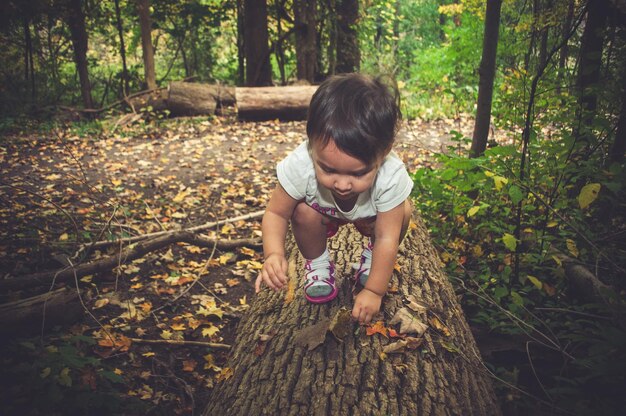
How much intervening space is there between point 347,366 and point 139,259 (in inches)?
108

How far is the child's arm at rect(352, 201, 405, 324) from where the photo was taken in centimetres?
175

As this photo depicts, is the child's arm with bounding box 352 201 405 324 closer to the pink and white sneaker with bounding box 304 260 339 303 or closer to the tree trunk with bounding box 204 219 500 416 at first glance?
the tree trunk with bounding box 204 219 500 416

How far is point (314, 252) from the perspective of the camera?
2152mm

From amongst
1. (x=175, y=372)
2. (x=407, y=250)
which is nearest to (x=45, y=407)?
(x=175, y=372)

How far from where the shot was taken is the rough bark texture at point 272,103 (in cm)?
888

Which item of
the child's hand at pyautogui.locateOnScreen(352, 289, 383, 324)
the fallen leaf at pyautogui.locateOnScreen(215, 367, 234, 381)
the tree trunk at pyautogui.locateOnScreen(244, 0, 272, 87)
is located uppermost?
the tree trunk at pyautogui.locateOnScreen(244, 0, 272, 87)

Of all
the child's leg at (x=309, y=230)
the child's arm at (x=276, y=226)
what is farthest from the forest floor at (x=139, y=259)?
the child's leg at (x=309, y=230)

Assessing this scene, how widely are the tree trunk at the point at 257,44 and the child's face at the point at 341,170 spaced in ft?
30.0

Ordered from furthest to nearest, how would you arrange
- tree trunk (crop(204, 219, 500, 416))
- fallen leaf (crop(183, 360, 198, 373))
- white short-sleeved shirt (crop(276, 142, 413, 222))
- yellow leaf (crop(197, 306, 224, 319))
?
A: yellow leaf (crop(197, 306, 224, 319)) < fallen leaf (crop(183, 360, 198, 373)) < white short-sleeved shirt (crop(276, 142, 413, 222)) < tree trunk (crop(204, 219, 500, 416))

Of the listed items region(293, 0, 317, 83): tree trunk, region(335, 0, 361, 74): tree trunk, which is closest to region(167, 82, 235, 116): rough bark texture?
region(293, 0, 317, 83): tree trunk

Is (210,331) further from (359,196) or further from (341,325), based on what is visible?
(359,196)

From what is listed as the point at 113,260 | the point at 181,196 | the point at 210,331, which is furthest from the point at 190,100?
the point at 210,331

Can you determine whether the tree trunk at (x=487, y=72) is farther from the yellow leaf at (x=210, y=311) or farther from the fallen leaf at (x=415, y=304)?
the yellow leaf at (x=210, y=311)

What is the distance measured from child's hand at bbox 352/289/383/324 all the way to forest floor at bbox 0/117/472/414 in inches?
27.5
